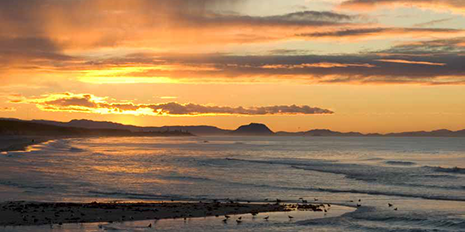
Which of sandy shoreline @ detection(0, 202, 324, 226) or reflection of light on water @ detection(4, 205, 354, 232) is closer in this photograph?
reflection of light on water @ detection(4, 205, 354, 232)

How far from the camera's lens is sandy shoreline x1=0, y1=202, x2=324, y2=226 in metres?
25.2

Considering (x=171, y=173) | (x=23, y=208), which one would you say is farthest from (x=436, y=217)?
(x=171, y=173)

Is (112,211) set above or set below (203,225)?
above

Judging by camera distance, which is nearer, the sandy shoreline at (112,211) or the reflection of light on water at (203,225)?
the reflection of light on water at (203,225)

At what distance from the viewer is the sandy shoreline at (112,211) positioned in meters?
25.2

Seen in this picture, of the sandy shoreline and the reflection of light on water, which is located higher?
the sandy shoreline

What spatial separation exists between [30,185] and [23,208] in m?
14.1

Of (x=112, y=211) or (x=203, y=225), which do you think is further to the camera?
(x=112, y=211)

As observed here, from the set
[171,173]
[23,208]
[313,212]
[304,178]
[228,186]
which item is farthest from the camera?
[171,173]

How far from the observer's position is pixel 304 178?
2080 inches

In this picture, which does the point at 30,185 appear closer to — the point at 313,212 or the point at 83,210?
the point at 83,210

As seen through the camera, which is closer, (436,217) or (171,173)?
(436,217)

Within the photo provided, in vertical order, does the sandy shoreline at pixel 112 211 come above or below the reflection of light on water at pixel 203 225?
above

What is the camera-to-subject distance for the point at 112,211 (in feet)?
91.7
